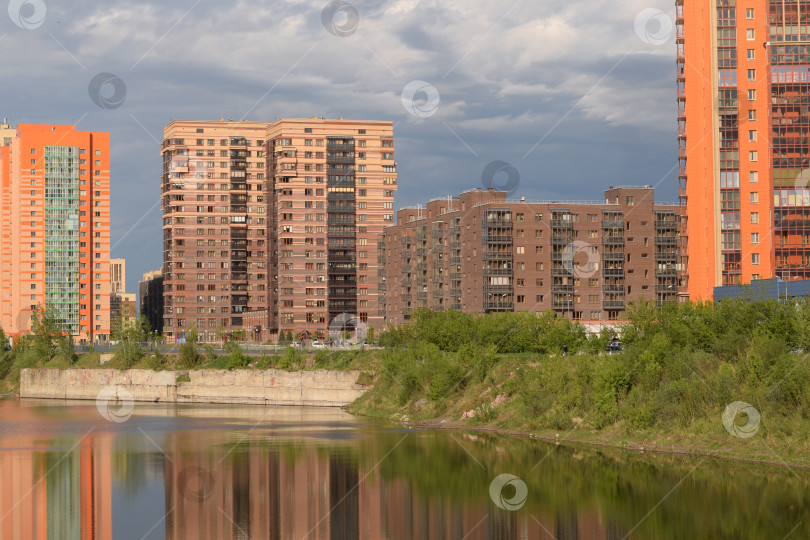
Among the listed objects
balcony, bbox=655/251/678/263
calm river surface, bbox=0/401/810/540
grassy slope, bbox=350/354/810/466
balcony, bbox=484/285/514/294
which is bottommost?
calm river surface, bbox=0/401/810/540

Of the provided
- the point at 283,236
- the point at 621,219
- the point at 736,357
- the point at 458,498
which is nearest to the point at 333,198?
the point at 283,236

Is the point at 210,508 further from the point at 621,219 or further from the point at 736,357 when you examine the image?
the point at 621,219

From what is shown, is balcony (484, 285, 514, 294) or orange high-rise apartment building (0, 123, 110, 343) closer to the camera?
balcony (484, 285, 514, 294)

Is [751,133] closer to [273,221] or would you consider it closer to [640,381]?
[640,381]

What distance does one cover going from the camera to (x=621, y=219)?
463 feet

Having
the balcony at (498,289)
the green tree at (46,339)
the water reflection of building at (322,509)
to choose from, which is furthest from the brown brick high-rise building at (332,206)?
the water reflection of building at (322,509)

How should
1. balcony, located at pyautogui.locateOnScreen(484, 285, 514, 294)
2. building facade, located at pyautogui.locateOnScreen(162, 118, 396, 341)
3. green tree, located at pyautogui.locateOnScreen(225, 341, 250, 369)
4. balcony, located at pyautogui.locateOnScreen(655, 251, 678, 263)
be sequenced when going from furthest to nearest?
building facade, located at pyautogui.locateOnScreen(162, 118, 396, 341), balcony, located at pyautogui.locateOnScreen(655, 251, 678, 263), balcony, located at pyautogui.locateOnScreen(484, 285, 514, 294), green tree, located at pyautogui.locateOnScreen(225, 341, 250, 369)

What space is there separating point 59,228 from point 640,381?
15332 centimetres

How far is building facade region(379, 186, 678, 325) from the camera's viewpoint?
453 ft

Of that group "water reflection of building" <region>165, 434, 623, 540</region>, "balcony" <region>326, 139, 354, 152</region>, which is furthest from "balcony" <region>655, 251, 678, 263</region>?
"water reflection of building" <region>165, 434, 623, 540</region>

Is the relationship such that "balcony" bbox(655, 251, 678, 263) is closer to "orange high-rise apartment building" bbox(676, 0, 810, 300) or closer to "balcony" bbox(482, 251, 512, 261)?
"balcony" bbox(482, 251, 512, 261)

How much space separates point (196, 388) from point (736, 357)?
6772 cm

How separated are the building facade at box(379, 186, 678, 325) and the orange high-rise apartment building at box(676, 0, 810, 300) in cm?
3508

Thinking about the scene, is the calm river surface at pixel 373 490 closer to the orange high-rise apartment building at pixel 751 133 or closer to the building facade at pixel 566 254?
the orange high-rise apartment building at pixel 751 133
